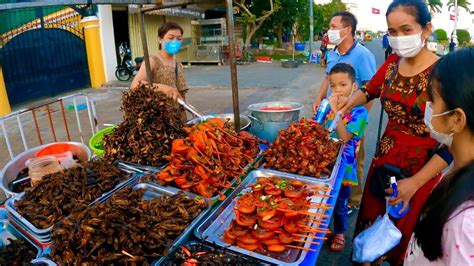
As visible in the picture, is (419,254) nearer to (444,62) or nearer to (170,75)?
(444,62)

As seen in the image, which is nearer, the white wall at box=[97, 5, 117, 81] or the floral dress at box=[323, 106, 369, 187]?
the floral dress at box=[323, 106, 369, 187]

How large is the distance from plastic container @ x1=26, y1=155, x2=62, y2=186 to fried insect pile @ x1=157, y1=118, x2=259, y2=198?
2.58 ft

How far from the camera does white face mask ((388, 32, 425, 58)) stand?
2135 millimetres

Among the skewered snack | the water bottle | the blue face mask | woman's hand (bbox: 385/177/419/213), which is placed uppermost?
the blue face mask

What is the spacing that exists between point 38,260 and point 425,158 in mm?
2379

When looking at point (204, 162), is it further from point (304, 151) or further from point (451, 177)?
point (451, 177)

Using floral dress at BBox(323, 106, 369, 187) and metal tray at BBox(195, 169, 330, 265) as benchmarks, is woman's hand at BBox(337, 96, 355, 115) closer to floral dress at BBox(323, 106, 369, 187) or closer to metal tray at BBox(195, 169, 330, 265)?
floral dress at BBox(323, 106, 369, 187)

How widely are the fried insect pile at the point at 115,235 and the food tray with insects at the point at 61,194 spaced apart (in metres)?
0.21

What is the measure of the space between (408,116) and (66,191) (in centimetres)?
228

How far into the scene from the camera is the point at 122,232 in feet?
5.04

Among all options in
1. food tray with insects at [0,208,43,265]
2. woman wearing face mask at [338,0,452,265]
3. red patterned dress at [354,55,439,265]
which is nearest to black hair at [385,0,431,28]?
woman wearing face mask at [338,0,452,265]

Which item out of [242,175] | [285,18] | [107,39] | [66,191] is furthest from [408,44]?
[285,18]

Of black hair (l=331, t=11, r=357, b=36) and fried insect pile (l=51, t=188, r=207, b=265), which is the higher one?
black hair (l=331, t=11, r=357, b=36)

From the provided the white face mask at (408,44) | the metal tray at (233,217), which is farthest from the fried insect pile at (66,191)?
the white face mask at (408,44)
